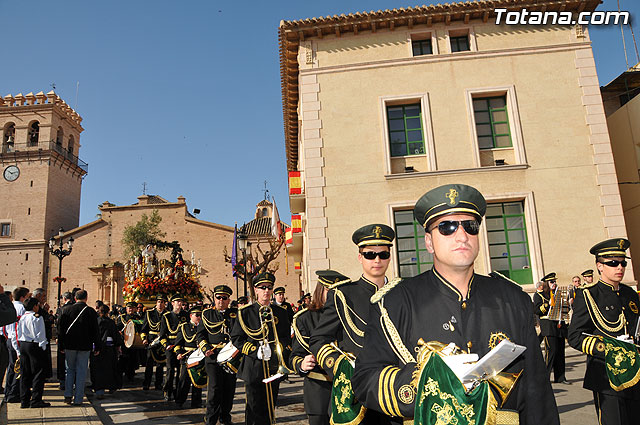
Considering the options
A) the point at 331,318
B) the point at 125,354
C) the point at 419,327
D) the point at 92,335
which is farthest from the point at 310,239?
the point at 419,327

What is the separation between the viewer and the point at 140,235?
55000mm

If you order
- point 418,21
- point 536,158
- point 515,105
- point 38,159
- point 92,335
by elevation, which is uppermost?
point 38,159

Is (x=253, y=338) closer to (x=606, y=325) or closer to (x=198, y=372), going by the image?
(x=198, y=372)

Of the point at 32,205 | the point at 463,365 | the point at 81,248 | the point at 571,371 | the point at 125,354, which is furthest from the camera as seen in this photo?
the point at 81,248

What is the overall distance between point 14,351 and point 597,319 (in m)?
10.5

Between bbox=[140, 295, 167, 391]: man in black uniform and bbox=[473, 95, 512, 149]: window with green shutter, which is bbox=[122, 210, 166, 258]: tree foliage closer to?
bbox=[140, 295, 167, 391]: man in black uniform

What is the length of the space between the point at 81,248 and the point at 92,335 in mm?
51456

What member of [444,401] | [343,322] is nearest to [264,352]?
[343,322]

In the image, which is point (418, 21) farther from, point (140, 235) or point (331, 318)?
point (140, 235)

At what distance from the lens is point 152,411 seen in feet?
30.7

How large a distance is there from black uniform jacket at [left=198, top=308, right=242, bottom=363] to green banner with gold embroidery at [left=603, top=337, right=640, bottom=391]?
214 inches

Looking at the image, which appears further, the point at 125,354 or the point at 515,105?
the point at 515,105

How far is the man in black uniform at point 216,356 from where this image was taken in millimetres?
7457

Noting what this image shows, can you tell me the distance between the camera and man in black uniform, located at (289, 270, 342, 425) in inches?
187
